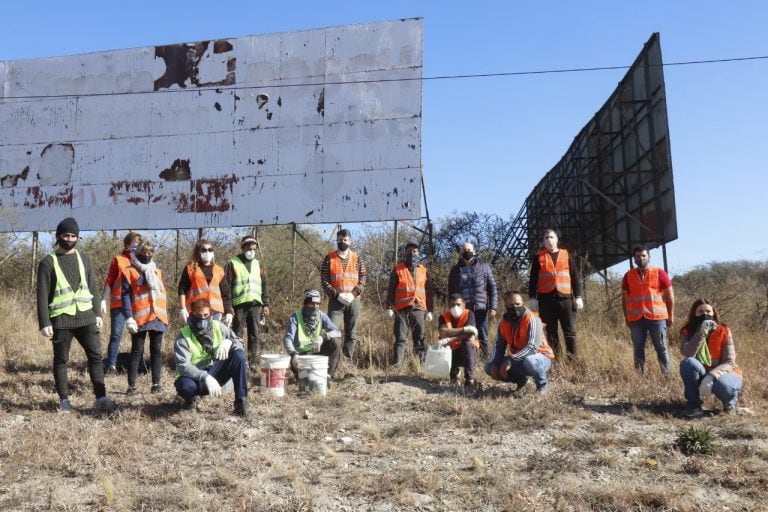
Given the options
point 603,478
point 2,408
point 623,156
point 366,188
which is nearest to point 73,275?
point 2,408

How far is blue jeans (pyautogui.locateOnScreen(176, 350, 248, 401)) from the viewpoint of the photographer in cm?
553

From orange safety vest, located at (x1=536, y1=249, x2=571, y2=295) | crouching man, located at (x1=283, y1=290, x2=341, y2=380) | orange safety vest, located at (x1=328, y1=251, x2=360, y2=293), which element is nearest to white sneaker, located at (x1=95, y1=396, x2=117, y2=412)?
crouching man, located at (x1=283, y1=290, x2=341, y2=380)

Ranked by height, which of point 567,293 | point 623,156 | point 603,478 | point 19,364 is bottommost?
point 603,478

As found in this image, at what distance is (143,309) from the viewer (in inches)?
256

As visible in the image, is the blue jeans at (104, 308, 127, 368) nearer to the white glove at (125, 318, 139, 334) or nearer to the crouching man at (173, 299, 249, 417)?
the white glove at (125, 318, 139, 334)

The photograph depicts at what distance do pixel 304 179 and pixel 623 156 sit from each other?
7.03 metres

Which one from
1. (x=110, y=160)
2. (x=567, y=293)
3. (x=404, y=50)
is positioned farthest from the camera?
(x=110, y=160)

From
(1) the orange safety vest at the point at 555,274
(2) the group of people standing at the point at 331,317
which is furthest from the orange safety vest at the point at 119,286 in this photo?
(1) the orange safety vest at the point at 555,274

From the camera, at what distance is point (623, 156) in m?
13.9

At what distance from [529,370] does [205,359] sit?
305 centimetres

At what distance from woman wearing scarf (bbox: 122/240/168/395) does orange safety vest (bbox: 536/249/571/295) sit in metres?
4.16

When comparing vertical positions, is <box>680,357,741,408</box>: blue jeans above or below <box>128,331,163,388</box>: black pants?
below

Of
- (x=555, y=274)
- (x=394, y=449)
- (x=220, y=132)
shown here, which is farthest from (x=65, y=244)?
(x=220, y=132)

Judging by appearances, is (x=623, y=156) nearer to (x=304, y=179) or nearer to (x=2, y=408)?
(x=304, y=179)
